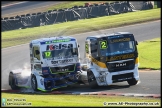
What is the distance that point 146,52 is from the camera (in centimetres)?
2711

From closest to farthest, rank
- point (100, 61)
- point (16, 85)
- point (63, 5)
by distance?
1. point (100, 61)
2. point (16, 85)
3. point (63, 5)

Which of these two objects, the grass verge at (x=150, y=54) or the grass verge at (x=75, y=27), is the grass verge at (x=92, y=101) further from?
the grass verge at (x=75, y=27)

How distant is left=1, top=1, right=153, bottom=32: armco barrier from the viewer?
3966 cm

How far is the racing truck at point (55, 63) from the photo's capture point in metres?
18.8

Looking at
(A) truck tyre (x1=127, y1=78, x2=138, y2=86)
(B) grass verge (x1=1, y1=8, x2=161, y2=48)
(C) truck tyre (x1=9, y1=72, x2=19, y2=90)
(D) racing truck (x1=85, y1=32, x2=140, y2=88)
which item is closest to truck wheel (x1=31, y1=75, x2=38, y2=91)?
(C) truck tyre (x1=9, y1=72, x2=19, y2=90)

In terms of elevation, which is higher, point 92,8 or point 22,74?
point 92,8

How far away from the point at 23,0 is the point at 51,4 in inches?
232

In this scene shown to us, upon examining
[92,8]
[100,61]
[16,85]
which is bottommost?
[16,85]

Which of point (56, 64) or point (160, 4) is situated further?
point (160, 4)

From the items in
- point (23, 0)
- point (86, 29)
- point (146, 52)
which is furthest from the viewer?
point (23, 0)

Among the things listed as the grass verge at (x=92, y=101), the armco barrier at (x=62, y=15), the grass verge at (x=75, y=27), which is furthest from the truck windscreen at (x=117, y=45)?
the armco barrier at (x=62, y=15)

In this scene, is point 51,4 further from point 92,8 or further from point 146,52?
point 146,52

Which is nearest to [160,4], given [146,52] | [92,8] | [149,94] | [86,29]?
[92,8]

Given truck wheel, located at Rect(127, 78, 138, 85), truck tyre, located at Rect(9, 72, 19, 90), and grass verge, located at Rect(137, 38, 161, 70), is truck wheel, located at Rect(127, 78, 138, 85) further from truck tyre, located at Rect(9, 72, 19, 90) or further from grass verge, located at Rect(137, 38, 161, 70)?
truck tyre, located at Rect(9, 72, 19, 90)
